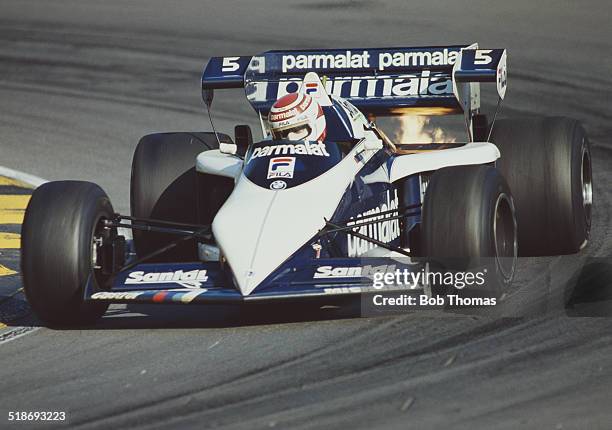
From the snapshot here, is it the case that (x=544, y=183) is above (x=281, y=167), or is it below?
below

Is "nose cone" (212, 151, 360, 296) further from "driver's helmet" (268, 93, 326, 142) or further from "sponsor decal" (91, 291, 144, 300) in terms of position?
"sponsor decal" (91, 291, 144, 300)

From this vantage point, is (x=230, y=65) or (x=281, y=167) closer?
(x=281, y=167)

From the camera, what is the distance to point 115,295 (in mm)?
9594

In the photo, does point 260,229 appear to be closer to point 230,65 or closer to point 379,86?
point 379,86

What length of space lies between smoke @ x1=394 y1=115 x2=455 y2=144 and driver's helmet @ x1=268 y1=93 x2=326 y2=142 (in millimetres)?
4117

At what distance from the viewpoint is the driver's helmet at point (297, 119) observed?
1070cm

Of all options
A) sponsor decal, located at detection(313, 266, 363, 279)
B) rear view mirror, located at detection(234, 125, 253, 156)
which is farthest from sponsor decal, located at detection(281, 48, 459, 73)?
sponsor decal, located at detection(313, 266, 363, 279)

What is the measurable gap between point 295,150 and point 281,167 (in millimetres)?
236

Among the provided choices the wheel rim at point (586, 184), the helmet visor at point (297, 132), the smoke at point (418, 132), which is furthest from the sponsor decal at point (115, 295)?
the smoke at point (418, 132)

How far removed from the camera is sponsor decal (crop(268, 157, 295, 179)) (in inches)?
403

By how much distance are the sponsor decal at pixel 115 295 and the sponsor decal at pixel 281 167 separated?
1308mm

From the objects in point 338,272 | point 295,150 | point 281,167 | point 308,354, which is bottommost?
point 308,354

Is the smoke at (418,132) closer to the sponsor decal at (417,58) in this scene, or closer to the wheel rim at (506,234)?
the sponsor decal at (417,58)

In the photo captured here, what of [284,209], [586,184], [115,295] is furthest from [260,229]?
[586,184]
